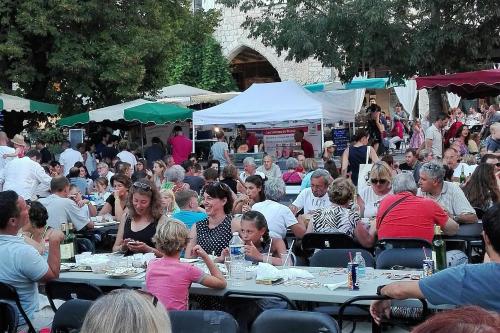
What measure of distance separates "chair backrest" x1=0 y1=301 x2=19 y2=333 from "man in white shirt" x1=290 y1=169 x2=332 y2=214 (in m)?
4.23

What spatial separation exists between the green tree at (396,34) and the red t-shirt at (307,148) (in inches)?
141

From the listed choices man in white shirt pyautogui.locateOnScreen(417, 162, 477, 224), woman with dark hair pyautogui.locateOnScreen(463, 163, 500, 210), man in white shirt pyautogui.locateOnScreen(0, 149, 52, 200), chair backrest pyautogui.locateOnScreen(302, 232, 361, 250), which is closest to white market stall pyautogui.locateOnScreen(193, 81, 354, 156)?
man in white shirt pyautogui.locateOnScreen(0, 149, 52, 200)

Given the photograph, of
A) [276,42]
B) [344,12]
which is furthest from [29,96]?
[344,12]

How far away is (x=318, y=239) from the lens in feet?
21.7

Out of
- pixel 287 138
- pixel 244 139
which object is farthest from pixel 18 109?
pixel 287 138

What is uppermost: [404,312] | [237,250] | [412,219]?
[412,219]

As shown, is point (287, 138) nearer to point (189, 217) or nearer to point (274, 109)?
point (274, 109)

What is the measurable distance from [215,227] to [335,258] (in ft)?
3.78

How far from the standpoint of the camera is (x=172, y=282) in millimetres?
4742

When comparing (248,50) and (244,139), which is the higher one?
(248,50)

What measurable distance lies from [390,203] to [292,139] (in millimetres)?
10580

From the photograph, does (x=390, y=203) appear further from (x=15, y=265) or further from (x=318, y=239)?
(x=15, y=265)

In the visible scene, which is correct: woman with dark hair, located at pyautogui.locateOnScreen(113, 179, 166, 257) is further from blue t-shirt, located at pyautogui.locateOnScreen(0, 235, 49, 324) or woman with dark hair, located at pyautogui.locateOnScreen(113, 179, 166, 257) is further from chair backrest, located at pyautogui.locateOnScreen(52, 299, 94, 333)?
chair backrest, located at pyautogui.locateOnScreen(52, 299, 94, 333)

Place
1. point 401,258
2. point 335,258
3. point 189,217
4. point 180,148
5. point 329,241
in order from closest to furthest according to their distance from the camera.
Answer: point 401,258 < point 335,258 < point 329,241 < point 189,217 < point 180,148
